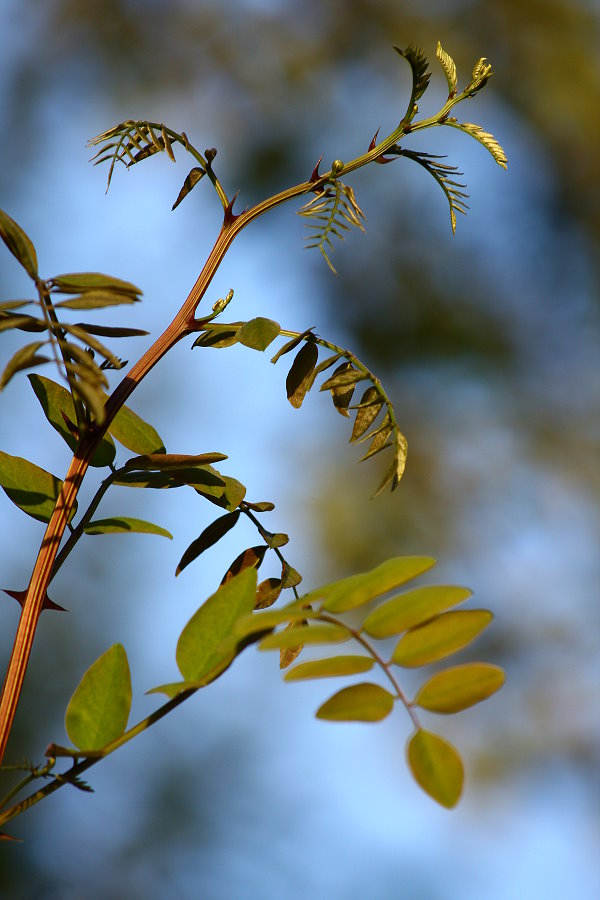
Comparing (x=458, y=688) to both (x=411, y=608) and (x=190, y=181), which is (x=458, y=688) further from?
(x=190, y=181)

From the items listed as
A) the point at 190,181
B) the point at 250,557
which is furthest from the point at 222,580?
the point at 190,181

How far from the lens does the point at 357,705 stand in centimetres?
16

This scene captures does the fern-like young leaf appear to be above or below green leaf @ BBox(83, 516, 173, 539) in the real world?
above

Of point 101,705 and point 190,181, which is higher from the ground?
point 190,181

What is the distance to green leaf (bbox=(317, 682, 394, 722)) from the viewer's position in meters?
0.16

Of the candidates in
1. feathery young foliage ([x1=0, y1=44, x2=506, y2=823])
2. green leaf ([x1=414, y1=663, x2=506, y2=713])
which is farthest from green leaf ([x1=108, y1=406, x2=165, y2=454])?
green leaf ([x1=414, y1=663, x2=506, y2=713])

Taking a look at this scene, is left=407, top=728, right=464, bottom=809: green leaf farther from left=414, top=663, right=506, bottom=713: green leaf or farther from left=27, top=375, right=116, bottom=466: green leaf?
left=27, top=375, right=116, bottom=466: green leaf

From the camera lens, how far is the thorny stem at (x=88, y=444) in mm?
166

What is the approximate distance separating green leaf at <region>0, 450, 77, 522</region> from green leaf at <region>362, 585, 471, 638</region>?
0.10m

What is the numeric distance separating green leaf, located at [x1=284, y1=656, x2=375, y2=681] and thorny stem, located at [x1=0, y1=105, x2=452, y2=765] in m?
0.06

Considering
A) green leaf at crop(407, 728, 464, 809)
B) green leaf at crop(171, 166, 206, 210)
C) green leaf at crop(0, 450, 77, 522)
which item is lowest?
green leaf at crop(407, 728, 464, 809)

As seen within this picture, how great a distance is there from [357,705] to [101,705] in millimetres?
57

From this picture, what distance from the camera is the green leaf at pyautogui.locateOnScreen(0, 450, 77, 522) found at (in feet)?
0.71

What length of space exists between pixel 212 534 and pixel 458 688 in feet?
0.33
